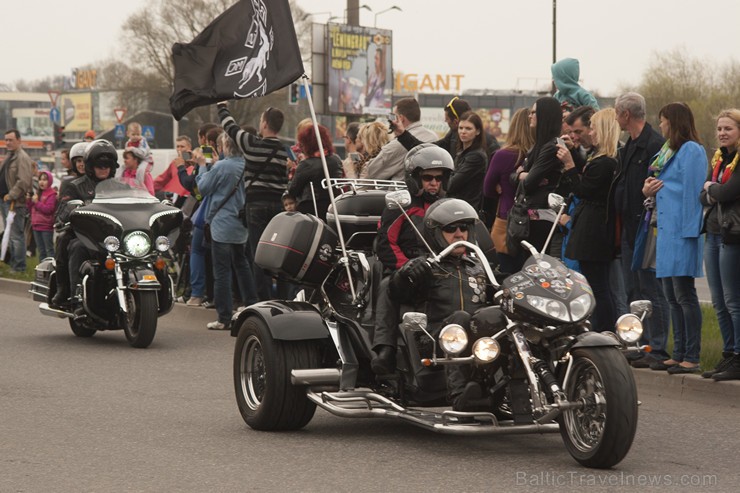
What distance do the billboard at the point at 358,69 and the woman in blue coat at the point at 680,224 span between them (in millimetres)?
26692

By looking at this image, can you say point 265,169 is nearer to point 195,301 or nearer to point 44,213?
point 195,301

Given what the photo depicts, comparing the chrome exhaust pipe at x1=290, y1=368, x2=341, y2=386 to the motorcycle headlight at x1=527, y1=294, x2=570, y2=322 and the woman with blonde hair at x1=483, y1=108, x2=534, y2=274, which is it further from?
the woman with blonde hair at x1=483, y1=108, x2=534, y2=274

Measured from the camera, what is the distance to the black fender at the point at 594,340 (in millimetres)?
6836

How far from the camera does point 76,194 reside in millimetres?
13672

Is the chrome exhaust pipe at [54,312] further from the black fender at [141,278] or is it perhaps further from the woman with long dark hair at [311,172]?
the woman with long dark hair at [311,172]

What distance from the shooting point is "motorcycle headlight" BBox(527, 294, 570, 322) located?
6984 millimetres

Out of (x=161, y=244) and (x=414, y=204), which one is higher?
(x=414, y=204)

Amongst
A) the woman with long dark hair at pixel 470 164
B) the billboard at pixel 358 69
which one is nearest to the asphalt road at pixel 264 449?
the woman with long dark hair at pixel 470 164

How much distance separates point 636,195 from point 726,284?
45.8 inches

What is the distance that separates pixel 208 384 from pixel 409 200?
3.35 m

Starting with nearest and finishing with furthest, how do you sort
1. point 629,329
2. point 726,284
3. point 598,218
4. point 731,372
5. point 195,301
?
point 629,329 → point 731,372 → point 726,284 → point 598,218 → point 195,301

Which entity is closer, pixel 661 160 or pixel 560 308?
pixel 560 308

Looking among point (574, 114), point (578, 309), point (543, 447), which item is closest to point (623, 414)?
point (578, 309)

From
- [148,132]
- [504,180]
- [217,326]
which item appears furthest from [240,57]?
[148,132]
